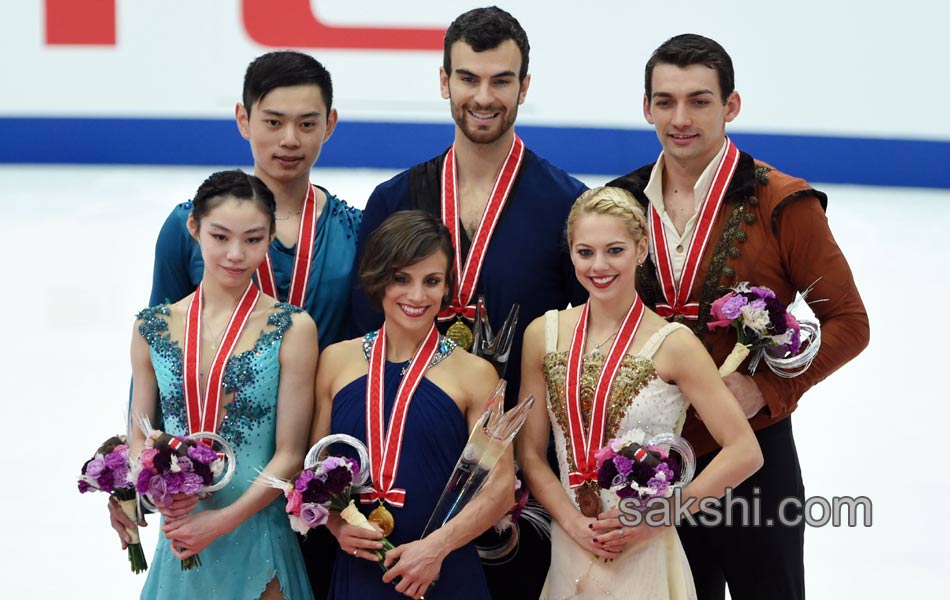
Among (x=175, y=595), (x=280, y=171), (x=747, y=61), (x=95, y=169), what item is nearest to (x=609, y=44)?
(x=747, y=61)

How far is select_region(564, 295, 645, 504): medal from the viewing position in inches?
108

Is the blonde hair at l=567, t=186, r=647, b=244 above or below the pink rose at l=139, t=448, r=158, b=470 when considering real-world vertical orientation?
above

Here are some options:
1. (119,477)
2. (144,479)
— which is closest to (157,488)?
(144,479)

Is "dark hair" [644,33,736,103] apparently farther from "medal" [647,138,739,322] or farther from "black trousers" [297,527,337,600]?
"black trousers" [297,527,337,600]

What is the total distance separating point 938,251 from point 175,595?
21.8ft

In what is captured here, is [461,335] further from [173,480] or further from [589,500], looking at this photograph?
[173,480]

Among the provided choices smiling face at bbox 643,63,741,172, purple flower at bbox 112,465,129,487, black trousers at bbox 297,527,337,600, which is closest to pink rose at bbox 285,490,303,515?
purple flower at bbox 112,465,129,487

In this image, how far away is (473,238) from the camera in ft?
10.3

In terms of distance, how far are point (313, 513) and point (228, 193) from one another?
29.1 inches

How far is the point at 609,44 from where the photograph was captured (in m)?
10.3

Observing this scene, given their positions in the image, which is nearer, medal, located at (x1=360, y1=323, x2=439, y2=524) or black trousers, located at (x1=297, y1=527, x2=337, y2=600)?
medal, located at (x1=360, y1=323, x2=439, y2=524)

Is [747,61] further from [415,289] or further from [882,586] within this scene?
[415,289]

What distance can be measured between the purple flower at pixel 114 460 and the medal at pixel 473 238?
78cm

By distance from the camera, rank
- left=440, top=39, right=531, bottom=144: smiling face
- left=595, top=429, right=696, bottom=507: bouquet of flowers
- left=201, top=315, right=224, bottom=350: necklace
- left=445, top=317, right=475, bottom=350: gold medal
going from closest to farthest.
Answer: left=595, top=429, right=696, bottom=507: bouquet of flowers, left=201, top=315, right=224, bottom=350: necklace, left=445, top=317, right=475, bottom=350: gold medal, left=440, top=39, right=531, bottom=144: smiling face
